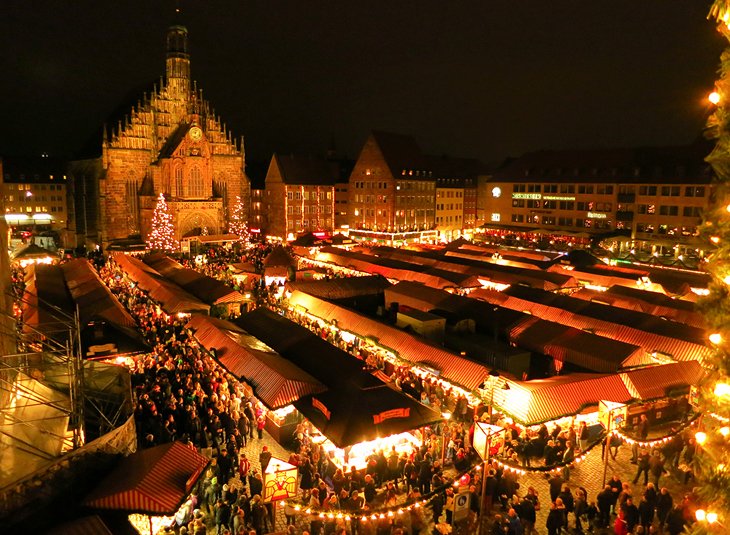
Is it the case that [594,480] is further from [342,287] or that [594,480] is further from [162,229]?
[162,229]

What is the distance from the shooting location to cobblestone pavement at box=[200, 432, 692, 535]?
11570mm

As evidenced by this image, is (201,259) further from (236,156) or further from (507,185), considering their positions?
(507,185)

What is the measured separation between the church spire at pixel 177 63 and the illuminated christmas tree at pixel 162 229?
1238 centimetres

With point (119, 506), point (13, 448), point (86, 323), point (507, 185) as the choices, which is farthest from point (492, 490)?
point (507, 185)

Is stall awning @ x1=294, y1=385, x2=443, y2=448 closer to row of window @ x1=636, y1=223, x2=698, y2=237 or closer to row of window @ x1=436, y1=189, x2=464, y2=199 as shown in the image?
row of window @ x1=636, y1=223, x2=698, y2=237

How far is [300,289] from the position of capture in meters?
26.8

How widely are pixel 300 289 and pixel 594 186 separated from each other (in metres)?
40.7

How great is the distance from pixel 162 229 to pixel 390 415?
142 ft

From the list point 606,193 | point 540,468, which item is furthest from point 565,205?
point 540,468

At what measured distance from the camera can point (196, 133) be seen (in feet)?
173

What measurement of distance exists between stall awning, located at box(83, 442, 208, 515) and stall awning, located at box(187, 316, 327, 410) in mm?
4064

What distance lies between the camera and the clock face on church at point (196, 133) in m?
52.3

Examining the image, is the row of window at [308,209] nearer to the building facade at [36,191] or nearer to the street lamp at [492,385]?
the building facade at [36,191]

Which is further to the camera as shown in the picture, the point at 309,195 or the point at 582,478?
the point at 309,195
